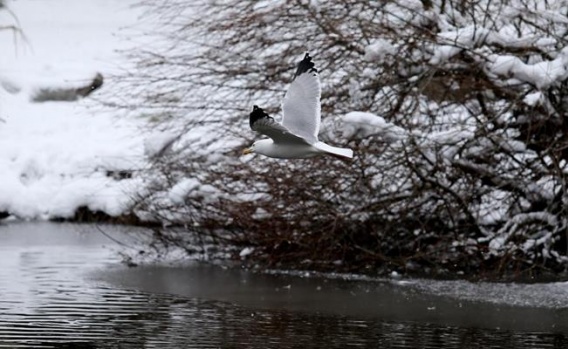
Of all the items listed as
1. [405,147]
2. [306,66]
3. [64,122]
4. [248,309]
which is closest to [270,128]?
[306,66]

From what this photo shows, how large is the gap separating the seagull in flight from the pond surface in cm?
131

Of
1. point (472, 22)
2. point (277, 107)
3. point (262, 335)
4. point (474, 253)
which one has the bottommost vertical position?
point (262, 335)

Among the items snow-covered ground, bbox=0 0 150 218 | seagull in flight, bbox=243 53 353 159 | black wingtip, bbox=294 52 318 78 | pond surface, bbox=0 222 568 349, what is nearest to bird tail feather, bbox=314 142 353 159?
seagull in flight, bbox=243 53 353 159

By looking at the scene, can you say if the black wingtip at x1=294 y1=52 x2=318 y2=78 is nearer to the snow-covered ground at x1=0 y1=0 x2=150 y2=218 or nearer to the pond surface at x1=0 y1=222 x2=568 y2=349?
the pond surface at x1=0 y1=222 x2=568 y2=349

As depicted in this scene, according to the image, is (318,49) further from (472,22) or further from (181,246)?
(181,246)

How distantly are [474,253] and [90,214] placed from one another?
6508 millimetres

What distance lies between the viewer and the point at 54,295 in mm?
10711

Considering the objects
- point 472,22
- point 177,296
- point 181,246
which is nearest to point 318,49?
point 472,22

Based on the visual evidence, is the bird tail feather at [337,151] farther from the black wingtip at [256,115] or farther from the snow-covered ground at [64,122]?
the snow-covered ground at [64,122]

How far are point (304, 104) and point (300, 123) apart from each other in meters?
0.18

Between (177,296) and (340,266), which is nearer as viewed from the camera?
(177,296)

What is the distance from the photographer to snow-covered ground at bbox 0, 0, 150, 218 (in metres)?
17.3

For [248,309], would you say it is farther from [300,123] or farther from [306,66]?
[306,66]

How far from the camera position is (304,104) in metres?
10.3
